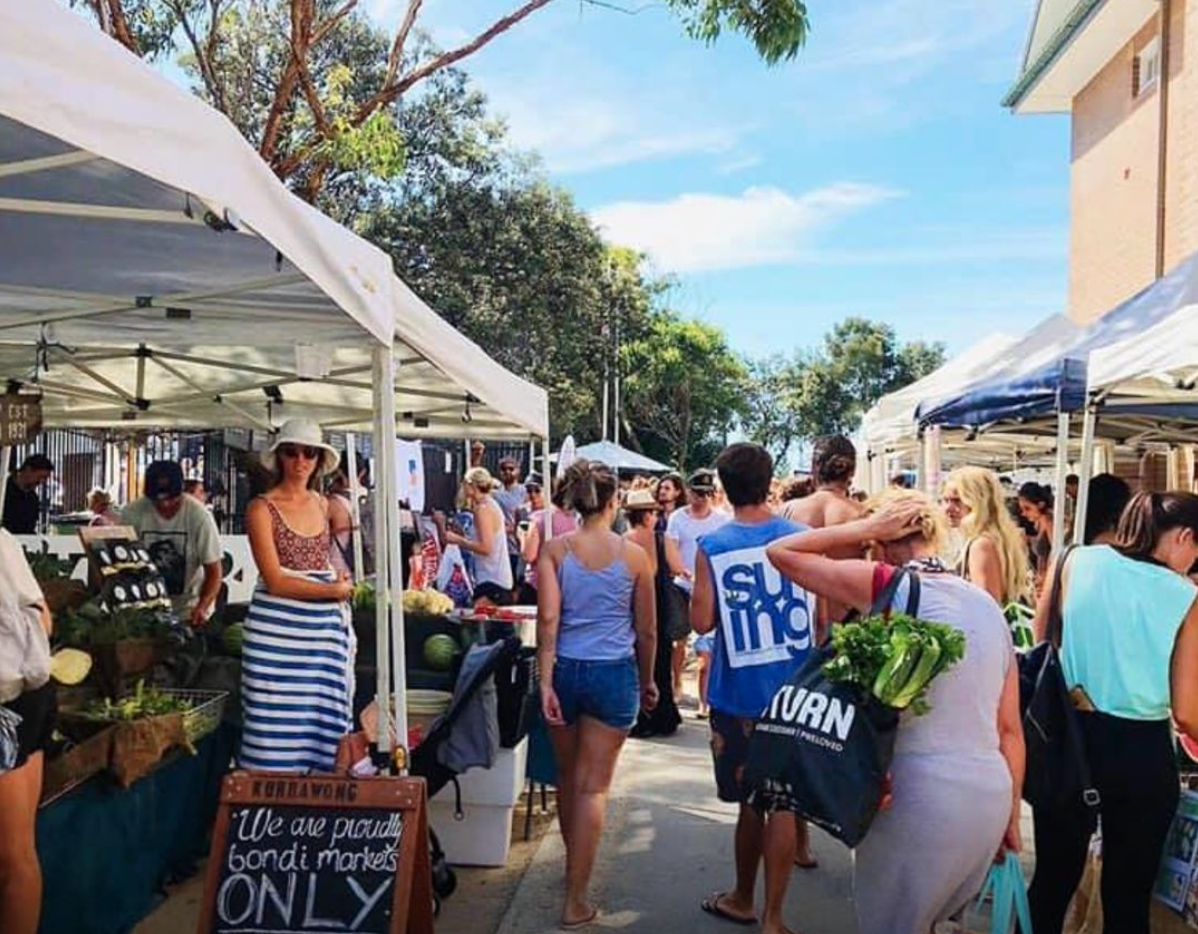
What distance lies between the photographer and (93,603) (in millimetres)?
4961

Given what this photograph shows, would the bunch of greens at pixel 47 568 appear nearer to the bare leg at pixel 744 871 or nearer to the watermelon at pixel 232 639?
the watermelon at pixel 232 639

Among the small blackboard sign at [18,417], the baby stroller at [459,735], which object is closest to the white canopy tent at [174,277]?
the small blackboard sign at [18,417]

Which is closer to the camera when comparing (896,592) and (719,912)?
(896,592)

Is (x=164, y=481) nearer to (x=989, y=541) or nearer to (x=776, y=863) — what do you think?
(x=776, y=863)

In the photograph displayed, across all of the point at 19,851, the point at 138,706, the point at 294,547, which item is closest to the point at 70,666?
the point at 138,706

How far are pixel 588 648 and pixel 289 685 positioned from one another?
1.11 m

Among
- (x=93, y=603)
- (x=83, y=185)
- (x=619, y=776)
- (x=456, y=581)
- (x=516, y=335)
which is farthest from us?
(x=516, y=335)

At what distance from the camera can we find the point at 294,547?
4125 millimetres

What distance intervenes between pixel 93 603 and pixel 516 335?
67.0ft

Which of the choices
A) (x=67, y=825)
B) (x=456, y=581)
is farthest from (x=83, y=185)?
(x=456, y=581)

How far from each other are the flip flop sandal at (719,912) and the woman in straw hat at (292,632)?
5.45 ft

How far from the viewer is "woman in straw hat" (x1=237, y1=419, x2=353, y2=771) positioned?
161 inches

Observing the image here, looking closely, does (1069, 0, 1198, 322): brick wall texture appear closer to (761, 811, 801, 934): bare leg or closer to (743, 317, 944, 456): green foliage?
(761, 811, 801, 934): bare leg

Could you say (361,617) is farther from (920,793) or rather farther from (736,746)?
(920,793)
